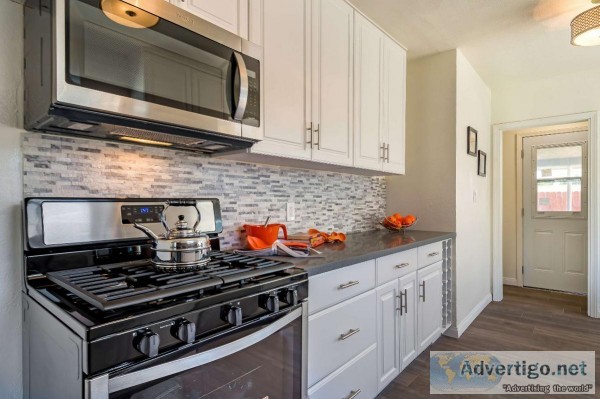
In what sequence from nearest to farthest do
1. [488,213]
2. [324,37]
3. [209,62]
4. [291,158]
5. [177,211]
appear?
[209,62], [177,211], [291,158], [324,37], [488,213]

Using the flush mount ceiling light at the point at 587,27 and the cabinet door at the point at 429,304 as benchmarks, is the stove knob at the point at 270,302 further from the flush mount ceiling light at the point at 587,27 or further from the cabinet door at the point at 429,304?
the flush mount ceiling light at the point at 587,27

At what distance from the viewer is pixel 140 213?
52.1 inches

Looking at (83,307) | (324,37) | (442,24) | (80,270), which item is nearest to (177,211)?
(80,270)


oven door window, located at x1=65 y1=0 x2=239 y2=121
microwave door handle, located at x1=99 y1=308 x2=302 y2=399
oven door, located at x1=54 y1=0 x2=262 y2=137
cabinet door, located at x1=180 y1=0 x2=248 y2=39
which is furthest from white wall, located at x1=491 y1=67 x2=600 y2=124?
microwave door handle, located at x1=99 y1=308 x2=302 y2=399

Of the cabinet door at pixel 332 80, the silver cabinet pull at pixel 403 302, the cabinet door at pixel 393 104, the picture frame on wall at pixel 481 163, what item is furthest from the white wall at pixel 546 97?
the silver cabinet pull at pixel 403 302

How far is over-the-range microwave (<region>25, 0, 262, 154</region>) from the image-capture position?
3.02 feet

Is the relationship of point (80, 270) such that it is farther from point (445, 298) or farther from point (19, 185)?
point (445, 298)

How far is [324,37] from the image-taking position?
6.23 ft

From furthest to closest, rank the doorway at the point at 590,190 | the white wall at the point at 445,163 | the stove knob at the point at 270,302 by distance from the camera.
Result: the doorway at the point at 590,190, the white wall at the point at 445,163, the stove knob at the point at 270,302

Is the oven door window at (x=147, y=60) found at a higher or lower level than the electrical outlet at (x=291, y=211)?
higher

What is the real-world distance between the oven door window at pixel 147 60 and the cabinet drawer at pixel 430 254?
5.30ft

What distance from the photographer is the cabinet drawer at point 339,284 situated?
137 cm

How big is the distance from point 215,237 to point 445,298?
2060 mm

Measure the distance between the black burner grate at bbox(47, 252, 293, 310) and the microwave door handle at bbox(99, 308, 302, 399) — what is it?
0.15m
